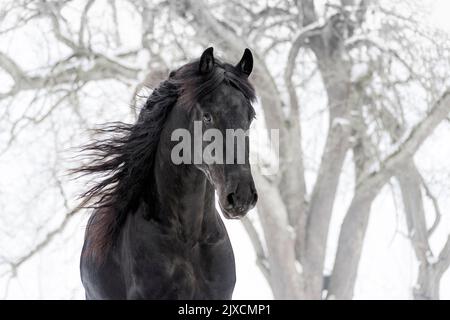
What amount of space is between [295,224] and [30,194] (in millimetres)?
3809

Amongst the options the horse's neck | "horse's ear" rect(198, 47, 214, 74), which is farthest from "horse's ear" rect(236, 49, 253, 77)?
the horse's neck

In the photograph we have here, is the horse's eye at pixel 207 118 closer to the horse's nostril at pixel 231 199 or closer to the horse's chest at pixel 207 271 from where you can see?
the horse's nostril at pixel 231 199

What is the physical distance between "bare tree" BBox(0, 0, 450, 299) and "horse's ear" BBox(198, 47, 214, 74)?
237 inches

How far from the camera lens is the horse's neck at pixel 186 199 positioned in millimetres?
3486

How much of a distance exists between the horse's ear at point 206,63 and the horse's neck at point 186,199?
0.44m

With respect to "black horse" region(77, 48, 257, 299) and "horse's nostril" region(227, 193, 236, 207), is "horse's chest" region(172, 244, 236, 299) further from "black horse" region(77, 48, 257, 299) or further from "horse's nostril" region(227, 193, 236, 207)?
"horse's nostril" region(227, 193, 236, 207)

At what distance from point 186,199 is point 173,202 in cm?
7

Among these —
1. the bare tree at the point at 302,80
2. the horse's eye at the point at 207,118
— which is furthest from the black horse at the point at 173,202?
the bare tree at the point at 302,80

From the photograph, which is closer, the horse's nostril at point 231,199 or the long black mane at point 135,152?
the horse's nostril at point 231,199

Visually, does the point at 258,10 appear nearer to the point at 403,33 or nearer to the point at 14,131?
the point at 403,33

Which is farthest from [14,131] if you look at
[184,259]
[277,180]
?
[184,259]

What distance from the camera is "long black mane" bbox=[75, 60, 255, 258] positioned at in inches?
134

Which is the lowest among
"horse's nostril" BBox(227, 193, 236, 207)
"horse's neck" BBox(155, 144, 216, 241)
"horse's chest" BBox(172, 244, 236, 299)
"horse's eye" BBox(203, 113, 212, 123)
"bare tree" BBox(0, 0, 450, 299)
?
"horse's chest" BBox(172, 244, 236, 299)
